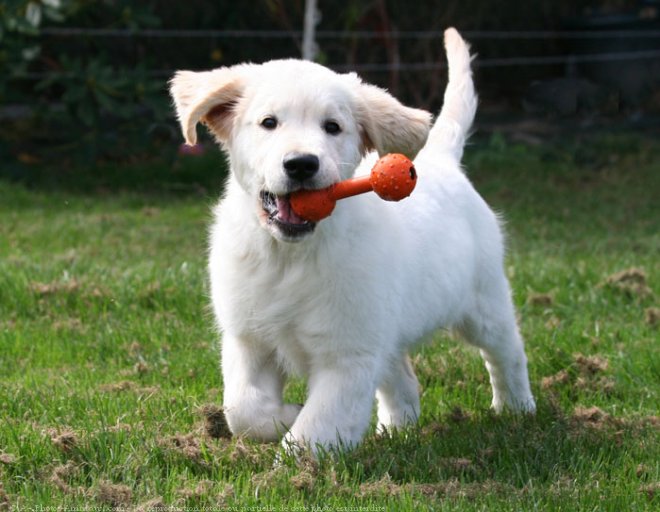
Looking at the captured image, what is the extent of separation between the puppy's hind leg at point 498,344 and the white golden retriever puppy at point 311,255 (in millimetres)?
343

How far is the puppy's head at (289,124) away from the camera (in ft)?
11.1

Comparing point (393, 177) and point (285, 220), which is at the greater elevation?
point (393, 177)

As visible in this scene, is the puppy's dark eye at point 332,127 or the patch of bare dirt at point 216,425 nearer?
the puppy's dark eye at point 332,127

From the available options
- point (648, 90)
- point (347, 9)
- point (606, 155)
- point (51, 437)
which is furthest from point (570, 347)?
point (648, 90)

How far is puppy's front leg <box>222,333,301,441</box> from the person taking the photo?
→ 359 cm

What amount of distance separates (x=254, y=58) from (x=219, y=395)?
27.3ft

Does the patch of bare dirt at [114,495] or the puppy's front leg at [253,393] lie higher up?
the puppy's front leg at [253,393]

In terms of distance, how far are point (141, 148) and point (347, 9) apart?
3.43 metres

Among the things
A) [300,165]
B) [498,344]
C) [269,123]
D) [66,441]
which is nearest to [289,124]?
[269,123]

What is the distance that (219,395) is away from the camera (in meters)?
4.25

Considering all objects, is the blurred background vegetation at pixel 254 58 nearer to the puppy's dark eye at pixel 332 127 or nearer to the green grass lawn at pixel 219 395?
the green grass lawn at pixel 219 395

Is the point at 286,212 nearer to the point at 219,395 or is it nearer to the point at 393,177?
the point at 393,177

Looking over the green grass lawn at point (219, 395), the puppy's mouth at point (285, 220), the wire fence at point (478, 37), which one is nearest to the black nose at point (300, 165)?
the puppy's mouth at point (285, 220)

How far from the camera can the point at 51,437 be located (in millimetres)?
3482
